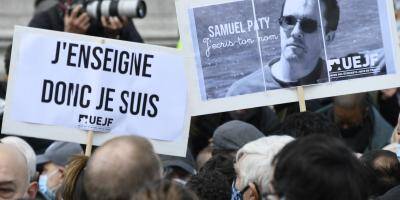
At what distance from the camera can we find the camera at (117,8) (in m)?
7.80

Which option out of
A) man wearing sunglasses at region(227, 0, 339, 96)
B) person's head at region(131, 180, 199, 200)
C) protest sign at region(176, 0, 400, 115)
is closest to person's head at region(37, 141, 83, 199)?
protest sign at region(176, 0, 400, 115)

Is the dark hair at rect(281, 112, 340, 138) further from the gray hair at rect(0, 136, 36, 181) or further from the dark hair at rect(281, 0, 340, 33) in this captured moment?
the gray hair at rect(0, 136, 36, 181)

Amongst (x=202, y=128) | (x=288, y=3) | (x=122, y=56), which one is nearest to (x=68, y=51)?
(x=122, y=56)

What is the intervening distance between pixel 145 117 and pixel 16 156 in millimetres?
1002

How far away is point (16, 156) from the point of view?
5.14 m

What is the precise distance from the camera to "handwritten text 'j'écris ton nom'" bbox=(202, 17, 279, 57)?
231 inches

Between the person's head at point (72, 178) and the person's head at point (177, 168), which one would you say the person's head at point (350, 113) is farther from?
the person's head at point (72, 178)

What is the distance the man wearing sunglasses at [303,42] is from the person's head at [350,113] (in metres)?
2.53

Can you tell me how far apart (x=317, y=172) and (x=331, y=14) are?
7.54ft

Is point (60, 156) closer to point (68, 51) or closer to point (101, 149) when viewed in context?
point (68, 51)

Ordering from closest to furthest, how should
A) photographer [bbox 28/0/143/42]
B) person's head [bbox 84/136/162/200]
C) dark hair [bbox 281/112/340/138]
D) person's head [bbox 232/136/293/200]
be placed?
person's head [bbox 84/136/162/200] < person's head [bbox 232/136/293/200] < dark hair [bbox 281/112/340/138] < photographer [bbox 28/0/143/42]

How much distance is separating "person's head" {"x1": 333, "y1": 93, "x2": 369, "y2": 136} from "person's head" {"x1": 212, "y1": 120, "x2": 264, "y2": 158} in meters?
1.87

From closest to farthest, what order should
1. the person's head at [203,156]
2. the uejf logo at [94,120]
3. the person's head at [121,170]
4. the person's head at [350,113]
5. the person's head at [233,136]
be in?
the person's head at [121,170] → the uejf logo at [94,120] → the person's head at [233,136] → the person's head at [203,156] → the person's head at [350,113]

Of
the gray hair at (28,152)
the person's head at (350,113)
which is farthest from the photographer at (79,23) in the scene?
the gray hair at (28,152)
